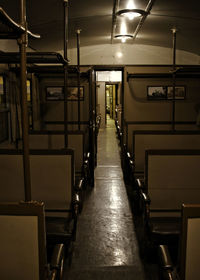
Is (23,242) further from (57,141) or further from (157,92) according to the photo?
(157,92)

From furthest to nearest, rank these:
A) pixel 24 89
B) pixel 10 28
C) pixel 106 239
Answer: pixel 106 239
pixel 24 89
pixel 10 28

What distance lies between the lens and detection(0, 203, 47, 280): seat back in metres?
1.52

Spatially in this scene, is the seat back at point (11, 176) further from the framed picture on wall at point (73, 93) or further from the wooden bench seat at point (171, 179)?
the framed picture on wall at point (73, 93)

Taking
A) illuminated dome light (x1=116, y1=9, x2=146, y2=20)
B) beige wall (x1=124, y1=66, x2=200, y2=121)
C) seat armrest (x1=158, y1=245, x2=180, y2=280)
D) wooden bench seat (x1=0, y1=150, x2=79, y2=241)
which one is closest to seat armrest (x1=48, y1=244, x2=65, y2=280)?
seat armrest (x1=158, y1=245, x2=180, y2=280)

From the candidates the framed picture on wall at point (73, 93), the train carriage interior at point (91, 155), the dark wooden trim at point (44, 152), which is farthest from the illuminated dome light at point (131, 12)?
the framed picture on wall at point (73, 93)

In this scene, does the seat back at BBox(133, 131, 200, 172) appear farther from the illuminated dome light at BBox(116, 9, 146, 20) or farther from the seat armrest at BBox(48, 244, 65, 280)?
the seat armrest at BBox(48, 244, 65, 280)

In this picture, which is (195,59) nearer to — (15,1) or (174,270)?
(15,1)

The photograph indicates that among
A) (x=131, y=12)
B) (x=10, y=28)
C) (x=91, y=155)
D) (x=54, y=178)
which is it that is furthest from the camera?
(x=91, y=155)

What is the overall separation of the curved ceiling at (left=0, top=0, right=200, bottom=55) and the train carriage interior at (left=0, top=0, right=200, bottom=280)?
0.02 meters

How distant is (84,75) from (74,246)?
3.53m

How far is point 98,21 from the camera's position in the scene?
3.82 metres

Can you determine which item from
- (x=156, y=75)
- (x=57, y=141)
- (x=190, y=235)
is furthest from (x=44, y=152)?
(x=156, y=75)

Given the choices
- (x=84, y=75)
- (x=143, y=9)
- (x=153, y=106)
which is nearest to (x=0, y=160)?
(x=143, y=9)

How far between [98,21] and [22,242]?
3091 millimetres
